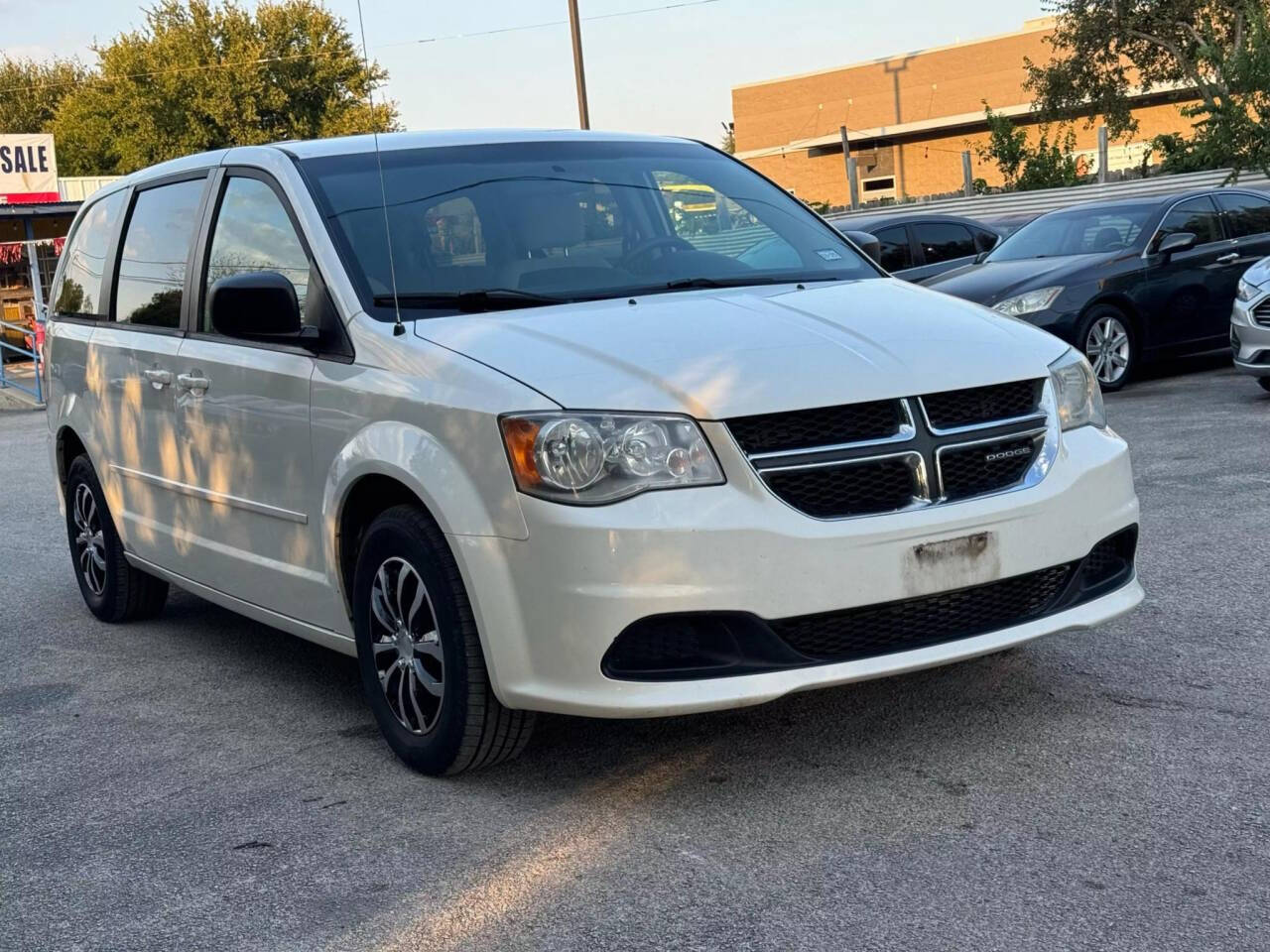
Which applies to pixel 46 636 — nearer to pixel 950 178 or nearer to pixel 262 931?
pixel 262 931

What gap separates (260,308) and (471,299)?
0.61 meters

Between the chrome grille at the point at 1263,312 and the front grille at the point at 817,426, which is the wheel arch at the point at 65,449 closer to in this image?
the front grille at the point at 817,426

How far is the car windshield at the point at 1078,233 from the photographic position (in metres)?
12.8

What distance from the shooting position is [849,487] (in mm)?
3885

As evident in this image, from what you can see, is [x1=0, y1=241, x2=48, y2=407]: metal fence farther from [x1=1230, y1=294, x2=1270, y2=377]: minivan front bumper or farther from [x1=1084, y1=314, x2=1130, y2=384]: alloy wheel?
[x1=1230, y1=294, x2=1270, y2=377]: minivan front bumper

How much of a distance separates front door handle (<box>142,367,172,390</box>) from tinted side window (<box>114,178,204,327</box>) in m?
0.18

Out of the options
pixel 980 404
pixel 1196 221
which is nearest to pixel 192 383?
pixel 980 404

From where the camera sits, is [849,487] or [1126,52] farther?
[1126,52]

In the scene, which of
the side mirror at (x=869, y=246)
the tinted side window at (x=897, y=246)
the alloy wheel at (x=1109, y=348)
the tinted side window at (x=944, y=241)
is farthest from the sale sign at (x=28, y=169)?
the side mirror at (x=869, y=246)

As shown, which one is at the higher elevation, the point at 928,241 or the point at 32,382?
the point at 928,241

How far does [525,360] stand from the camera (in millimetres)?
4043

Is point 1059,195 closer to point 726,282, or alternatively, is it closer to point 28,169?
point 28,169

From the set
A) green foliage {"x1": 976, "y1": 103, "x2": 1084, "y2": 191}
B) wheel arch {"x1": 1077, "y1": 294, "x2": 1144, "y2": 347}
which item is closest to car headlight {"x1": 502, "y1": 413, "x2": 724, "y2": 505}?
wheel arch {"x1": 1077, "y1": 294, "x2": 1144, "y2": 347}

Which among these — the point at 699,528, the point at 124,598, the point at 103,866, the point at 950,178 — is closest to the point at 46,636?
the point at 124,598
